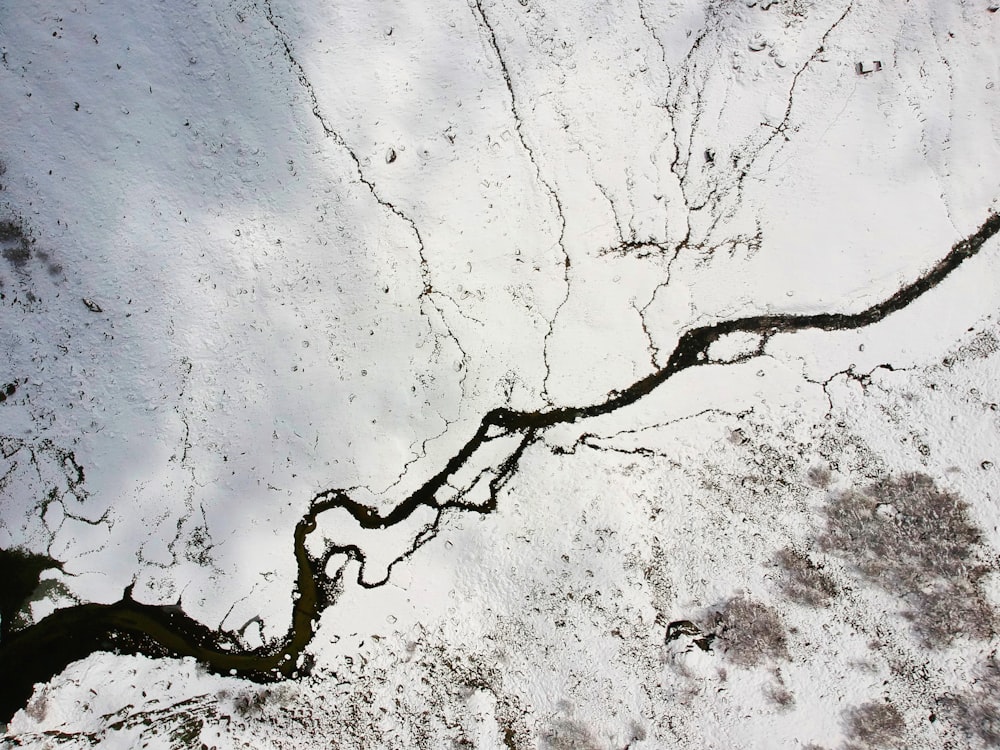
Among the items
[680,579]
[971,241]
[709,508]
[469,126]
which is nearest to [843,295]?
[971,241]

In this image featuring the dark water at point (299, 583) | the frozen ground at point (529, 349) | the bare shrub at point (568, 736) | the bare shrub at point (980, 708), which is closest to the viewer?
the bare shrub at point (980, 708)

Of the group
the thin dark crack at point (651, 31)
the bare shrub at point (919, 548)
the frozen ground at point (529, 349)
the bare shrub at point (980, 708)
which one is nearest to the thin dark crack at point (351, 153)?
the frozen ground at point (529, 349)

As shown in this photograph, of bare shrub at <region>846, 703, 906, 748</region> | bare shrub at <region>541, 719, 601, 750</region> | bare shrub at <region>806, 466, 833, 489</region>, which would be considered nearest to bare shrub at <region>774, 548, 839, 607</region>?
bare shrub at <region>806, 466, 833, 489</region>

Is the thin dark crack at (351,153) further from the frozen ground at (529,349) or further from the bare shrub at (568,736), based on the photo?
the bare shrub at (568,736)

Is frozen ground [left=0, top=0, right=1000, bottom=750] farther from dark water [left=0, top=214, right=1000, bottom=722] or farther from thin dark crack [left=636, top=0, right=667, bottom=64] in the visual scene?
dark water [left=0, top=214, right=1000, bottom=722]

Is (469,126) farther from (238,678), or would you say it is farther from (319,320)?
(238,678)
